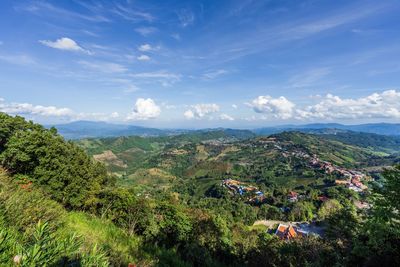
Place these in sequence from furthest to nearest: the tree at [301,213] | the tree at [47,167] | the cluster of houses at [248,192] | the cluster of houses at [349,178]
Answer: the cluster of houses at [349,178] < the cluster of houses at [248,192] < the tree at [301,213] < the tree at [47,167]

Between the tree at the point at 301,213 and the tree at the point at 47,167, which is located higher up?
the tree at the point at 47,167

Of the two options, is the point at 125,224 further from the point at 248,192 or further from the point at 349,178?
the point at 349,178

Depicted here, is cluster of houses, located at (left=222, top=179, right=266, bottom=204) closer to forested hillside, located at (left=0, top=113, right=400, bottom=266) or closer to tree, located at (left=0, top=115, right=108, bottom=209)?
forested hillside, located at (left=0, top=113, right=400, bottom=266)

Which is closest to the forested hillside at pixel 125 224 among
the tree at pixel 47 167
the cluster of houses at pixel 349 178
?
the tree at pixel 47 167

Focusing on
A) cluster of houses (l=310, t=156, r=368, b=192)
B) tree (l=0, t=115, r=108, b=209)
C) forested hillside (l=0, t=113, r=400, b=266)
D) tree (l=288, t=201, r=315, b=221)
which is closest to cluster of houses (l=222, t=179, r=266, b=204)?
tree (l=288, t=201, r=315, b=221)

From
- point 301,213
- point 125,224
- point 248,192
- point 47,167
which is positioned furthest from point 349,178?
point 125,224

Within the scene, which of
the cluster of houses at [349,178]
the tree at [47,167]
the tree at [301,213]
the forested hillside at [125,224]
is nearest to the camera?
the forested hillside at [125,224]

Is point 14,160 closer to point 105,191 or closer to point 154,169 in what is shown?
point 105,191

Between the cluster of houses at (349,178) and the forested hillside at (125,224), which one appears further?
the cluster of houses at (349,178)

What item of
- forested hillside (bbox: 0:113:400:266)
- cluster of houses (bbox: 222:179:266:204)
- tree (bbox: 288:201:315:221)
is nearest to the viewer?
forested hillside (bbox: 0:113:400:266)

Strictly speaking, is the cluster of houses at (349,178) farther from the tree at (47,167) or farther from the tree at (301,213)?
the tree at (47,167)

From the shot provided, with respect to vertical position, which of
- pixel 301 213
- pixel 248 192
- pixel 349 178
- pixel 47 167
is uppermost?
pixel 47 167

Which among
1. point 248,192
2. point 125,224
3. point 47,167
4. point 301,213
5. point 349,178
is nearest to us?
point 125,224

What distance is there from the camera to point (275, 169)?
184 metres
